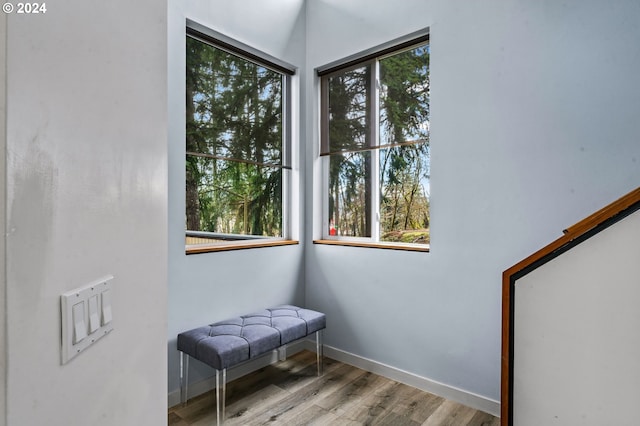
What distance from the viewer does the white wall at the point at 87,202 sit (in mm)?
487

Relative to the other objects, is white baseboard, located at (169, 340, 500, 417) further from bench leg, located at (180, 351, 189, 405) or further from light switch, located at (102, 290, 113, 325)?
light switch, located at (102, 290, 113, 325)

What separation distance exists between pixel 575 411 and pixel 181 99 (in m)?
2.41

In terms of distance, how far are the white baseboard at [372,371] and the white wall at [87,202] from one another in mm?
1616

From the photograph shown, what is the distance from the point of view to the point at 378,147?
2648 millimetres

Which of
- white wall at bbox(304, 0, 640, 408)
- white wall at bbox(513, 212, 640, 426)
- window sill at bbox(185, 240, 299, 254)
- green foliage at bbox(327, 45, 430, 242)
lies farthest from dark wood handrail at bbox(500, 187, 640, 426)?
window sill at bbox(185, 240, 299, 254)

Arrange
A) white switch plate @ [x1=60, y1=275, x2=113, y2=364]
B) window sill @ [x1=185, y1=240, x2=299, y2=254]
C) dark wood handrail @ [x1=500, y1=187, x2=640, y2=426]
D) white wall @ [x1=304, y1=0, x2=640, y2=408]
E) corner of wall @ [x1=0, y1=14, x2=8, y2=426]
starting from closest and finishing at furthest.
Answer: corner of wall @ [x1=0, y1=14, x2=8, y2=426] < white switch plate @ [x1=60, y1=275, x2=113, y2=364] < dark wood handrail @ [x1=500, y1=187, x2=640, y2=426] < white wall @ [x1=304, y1=0, x2=640, y2=408] < window sill @ [x1=185, y1=240, x2=299, y2=254]

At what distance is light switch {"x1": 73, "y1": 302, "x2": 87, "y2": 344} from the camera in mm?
594

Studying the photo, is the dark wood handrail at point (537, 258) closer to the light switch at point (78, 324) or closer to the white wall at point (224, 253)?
the light switch at point (78, 324)

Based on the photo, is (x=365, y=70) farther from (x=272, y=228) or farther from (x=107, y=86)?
(x=107, y=86)

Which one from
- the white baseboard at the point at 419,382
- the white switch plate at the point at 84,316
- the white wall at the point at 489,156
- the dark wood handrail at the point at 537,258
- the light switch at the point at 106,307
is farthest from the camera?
the white baseboard at the point at 419,382

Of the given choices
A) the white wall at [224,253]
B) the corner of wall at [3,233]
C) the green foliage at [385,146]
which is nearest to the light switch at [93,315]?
the corner of wall at [3,233]

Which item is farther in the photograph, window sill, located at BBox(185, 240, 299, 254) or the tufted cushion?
window sill, located at BBox(185, 240, 299, 254)

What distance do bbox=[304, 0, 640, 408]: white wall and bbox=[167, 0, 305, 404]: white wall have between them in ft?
1.71

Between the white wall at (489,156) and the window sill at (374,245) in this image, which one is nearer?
the white wall at (489,156)
